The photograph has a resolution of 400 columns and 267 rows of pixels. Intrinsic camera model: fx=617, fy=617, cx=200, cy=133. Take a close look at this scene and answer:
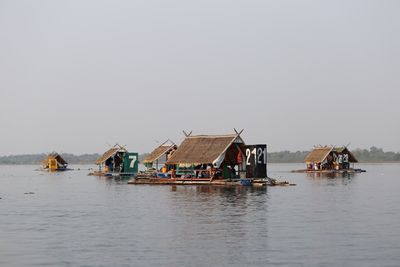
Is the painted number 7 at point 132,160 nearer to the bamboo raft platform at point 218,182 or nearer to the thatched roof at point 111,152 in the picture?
the thatched roof at point 111,152

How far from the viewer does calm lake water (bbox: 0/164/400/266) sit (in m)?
18.7

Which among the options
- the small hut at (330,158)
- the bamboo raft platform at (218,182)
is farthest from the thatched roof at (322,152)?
the bamboo raft platform at (218,182)

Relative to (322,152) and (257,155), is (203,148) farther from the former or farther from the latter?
(322,152)

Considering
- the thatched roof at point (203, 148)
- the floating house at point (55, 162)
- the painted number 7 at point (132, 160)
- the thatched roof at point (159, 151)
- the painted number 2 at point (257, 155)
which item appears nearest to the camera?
the painted number 2 at point (257, 155)

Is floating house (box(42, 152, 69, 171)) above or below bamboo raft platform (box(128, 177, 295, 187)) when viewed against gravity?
above

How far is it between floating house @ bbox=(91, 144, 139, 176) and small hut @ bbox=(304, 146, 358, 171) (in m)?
26.3

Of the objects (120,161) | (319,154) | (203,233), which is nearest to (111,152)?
(120,161)

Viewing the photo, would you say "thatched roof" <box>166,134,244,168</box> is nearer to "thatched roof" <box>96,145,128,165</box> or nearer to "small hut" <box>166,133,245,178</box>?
"small hut" <box>166,133,245,178</box>

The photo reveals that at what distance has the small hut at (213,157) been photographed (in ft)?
176

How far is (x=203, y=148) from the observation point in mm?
55531

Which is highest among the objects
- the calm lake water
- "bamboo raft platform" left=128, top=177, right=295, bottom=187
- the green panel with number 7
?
the green panel with number 7

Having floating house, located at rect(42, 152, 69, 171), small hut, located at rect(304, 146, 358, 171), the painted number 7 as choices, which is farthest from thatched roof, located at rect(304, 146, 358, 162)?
floating house, located at rect(42, 152, 69, 171)

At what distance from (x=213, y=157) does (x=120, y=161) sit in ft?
114

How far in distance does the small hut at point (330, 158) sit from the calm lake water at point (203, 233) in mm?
51063
